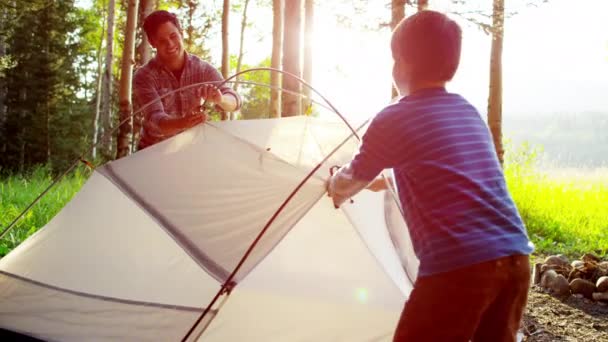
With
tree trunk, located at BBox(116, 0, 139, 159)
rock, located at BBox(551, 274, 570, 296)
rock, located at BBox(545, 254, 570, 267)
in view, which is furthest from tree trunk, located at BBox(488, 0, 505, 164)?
tree trunk, located at BBox(116, 0, 139, 159)

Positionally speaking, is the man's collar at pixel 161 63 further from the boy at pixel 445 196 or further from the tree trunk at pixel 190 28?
the tree trunk at pixel 190 28

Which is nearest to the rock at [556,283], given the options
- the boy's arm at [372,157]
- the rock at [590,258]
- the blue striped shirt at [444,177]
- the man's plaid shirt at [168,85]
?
the rock at [590,258]

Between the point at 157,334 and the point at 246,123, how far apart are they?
1312 mm

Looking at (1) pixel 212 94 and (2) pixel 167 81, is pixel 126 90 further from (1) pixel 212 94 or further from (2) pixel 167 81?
(1) pixel 212 94

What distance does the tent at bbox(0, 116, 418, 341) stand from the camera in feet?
10.1

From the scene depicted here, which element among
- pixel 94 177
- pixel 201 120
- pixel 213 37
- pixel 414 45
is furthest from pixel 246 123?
pixel 213 37

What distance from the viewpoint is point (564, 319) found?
4.53 m

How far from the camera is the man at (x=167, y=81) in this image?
12.9 ft

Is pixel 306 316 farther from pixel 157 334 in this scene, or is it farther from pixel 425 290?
pixel 425 290

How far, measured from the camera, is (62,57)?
23.2 meters

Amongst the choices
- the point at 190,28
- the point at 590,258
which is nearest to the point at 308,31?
the point at 190,28

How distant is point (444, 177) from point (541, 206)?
7253 mm

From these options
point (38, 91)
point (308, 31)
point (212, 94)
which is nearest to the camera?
point (212, 94)

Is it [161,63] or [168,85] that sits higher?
[161,63]
